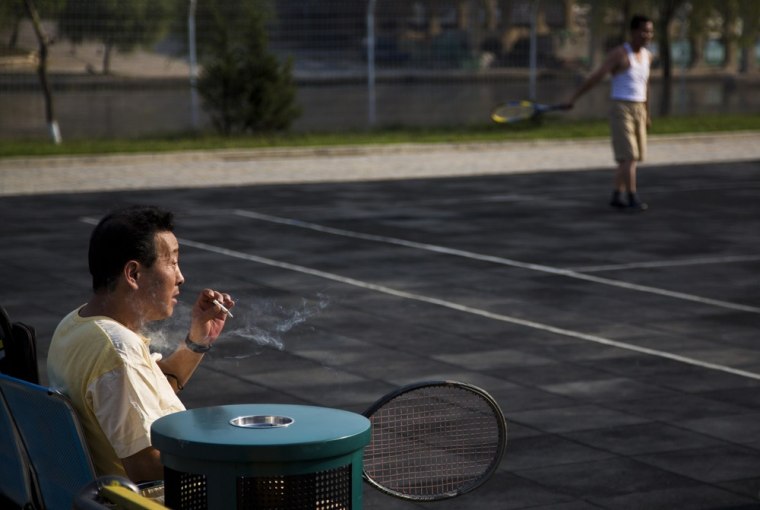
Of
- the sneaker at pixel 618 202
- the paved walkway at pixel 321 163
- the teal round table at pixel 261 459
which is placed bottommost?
the paved walkway at pixel 321 163

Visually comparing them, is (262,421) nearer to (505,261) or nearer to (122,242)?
(122,242)

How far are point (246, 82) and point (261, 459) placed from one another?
902 inches

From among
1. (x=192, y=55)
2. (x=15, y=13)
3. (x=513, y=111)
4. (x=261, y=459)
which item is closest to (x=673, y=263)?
(x=513, y=111)

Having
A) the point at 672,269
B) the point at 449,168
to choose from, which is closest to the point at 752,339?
the point at 672,269

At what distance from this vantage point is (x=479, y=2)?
106ft

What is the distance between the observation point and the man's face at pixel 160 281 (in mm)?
4180

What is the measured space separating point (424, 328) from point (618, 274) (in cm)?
288

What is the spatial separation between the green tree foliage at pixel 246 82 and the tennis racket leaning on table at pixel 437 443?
21.8 meters

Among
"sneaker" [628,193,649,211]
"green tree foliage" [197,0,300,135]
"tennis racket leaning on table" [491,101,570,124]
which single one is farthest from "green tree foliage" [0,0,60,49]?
"tennis racket leaning on table" [491,101,570,124]

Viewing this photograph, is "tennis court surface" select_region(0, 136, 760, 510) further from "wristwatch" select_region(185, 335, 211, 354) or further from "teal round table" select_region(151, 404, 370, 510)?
"teal round table" select_region(151, 404, 370, 510)

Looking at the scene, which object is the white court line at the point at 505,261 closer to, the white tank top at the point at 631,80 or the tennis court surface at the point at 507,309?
the tennis court surface at the point at 507,309

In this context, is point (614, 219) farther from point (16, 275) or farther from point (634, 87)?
point (16, 275)

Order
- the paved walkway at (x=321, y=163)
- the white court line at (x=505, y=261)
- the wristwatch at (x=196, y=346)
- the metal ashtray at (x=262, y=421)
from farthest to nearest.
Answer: the paved walkway at (x=321, y=163) → the white court line at (x=505, y=261) → the wristwatch at (x=196, y=346) → the metal ashtray at (x=262, y=421)

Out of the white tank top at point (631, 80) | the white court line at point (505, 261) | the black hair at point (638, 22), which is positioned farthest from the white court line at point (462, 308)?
the black hair at point (638, 22)
